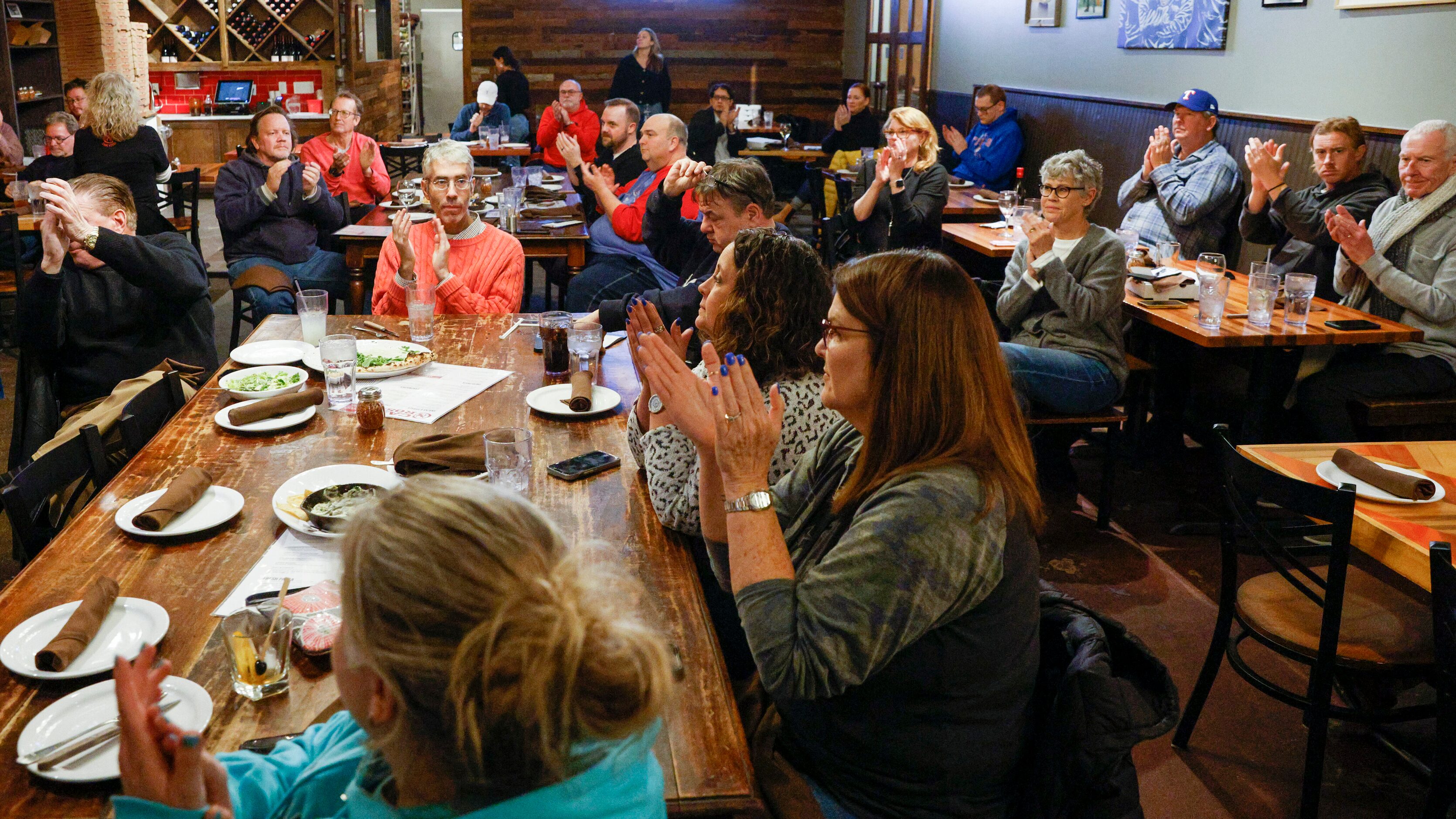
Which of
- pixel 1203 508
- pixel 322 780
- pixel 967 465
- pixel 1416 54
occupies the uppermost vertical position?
pixel 1416 54

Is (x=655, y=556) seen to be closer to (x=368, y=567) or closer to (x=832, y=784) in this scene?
(x=832, y=784)

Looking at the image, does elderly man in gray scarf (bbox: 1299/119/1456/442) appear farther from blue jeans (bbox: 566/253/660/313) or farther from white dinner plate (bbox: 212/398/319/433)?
white dinner plate (bbox: 212/398/319/433)

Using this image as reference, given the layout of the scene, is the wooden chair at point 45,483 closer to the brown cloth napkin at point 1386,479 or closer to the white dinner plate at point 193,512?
the white dinner plate at point 193,512

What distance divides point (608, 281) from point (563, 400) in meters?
2.53

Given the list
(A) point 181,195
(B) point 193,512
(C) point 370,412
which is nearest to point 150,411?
(C) point 370,412

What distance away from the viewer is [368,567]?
928 mm

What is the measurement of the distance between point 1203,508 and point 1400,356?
0.83 meters

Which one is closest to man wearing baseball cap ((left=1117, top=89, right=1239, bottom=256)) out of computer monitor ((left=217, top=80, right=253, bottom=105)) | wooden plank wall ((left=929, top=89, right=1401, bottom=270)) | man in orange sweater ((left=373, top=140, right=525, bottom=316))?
wooden plank wall ((left=929, top=89, right=1401, bottom=270))

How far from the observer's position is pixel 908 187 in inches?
234

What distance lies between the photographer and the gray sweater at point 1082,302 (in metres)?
3.67

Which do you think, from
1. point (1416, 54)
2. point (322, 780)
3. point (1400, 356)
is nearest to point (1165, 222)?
point (1416, 54)

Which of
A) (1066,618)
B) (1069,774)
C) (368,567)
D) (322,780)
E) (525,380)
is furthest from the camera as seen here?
(525,380)

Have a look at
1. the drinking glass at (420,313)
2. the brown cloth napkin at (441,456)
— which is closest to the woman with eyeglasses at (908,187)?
the drinking glass at (420,313)

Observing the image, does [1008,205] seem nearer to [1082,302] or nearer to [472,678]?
[1082,302]
